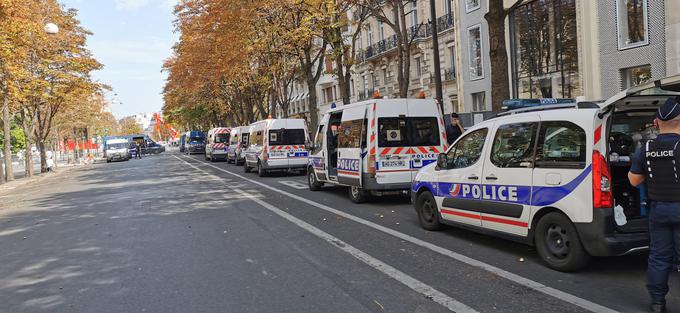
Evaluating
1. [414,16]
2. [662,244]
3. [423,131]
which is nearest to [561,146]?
[662,244]

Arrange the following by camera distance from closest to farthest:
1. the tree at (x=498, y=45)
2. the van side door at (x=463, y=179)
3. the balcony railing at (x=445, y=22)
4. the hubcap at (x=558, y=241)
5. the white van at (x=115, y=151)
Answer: the hubcap at (x=558, y=241) < the van side door at (x=463, y=179) < the tree at (x=498, y=45) < the balcony railing at (x=445, y=22) < the white van at (x=115, y=151)

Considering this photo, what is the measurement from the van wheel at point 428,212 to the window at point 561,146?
2244 mm

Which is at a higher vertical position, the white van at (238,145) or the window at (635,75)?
the window at (635,75)

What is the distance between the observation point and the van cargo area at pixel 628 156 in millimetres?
5145

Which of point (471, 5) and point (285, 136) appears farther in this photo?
point (471, 5)

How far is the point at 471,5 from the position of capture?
87.9 feet

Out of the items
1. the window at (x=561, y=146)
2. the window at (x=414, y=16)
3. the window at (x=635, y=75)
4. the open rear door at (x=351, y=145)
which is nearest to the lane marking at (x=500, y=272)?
the window at (x=561, y=146)

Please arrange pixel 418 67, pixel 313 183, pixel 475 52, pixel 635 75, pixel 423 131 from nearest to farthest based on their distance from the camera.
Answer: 1. pixel 423 131
2. pixel 313 183
3. pixel 635 75
4. pixel 475 52
5. pixel 418 67

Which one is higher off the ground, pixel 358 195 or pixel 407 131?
pixel 407 131

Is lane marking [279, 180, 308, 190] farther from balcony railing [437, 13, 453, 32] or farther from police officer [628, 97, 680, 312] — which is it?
balcony railing [437, 13, 453, 32]

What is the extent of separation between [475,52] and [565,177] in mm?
22913

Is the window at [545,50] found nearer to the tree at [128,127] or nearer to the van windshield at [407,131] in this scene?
the van windshield at [407,131]

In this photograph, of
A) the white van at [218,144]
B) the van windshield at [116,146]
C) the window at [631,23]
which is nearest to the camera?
A: the window at [631,23]

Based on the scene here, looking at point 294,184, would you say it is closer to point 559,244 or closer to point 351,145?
point 351,145
